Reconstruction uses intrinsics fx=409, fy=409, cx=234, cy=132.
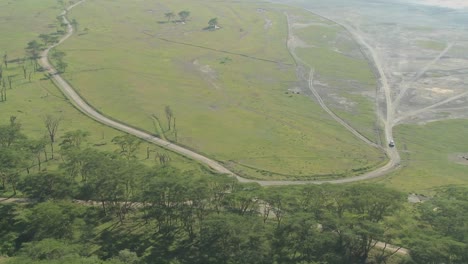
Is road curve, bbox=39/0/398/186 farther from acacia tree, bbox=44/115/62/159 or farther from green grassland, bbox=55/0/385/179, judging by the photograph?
acacia tree, bbox=44/115/62/159

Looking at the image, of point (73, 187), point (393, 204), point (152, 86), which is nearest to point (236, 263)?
point (393, 204)

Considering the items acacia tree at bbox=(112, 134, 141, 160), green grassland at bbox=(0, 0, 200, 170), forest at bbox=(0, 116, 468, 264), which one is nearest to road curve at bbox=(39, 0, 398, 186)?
green grassland at bbox=(0, 0, 200, 170)

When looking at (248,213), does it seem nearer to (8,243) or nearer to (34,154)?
(8,243)

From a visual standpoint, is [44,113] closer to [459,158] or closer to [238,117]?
[238,117]

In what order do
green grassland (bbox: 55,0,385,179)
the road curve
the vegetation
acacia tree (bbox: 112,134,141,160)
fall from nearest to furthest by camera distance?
the vegetation, the road curve, acacia tree (bbox: 112,134,141,160), green grassland (bbox: 55,0,385,179)

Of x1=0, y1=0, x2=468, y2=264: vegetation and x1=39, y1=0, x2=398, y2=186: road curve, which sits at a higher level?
x1=0, y1=0, x2=468, y2=264: vegetation

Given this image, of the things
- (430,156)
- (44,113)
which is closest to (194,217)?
(44,113)

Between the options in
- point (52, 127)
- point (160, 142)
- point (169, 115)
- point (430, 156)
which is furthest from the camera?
point (169, 115)
